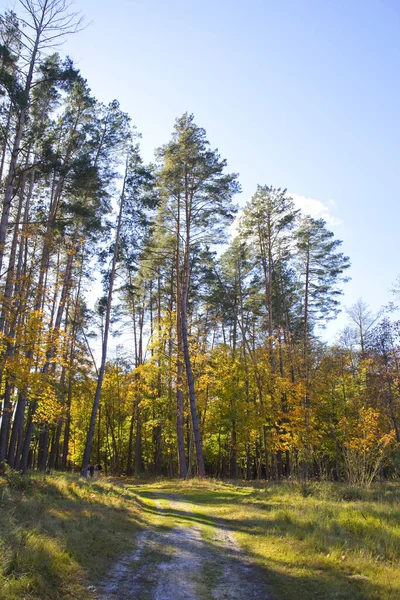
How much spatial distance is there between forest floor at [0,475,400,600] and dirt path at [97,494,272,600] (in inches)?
0.6

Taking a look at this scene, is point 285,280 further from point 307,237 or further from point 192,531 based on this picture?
point 192,531

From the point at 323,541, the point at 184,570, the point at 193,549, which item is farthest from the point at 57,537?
the point at 323,541

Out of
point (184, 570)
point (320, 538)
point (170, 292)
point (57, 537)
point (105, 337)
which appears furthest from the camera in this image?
point (170, 292)

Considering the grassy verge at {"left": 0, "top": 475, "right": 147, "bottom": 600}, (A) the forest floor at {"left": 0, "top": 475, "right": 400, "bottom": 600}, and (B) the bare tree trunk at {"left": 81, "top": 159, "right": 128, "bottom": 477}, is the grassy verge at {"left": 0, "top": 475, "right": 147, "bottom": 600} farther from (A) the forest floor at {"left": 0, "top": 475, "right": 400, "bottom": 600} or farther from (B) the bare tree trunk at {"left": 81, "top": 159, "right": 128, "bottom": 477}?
(B) the bare tree trunk at {"left": 81, "top": 159, "right": 128, "bottom": 477}

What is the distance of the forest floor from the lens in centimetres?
515

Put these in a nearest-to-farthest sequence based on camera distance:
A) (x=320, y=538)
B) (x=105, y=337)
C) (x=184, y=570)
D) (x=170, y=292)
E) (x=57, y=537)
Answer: (x=184, y=570) < (x=57, y=537) < (x=320, y=538) < (x=105, y=337) < (x=170, y=292)

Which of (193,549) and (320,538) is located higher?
(320,538)

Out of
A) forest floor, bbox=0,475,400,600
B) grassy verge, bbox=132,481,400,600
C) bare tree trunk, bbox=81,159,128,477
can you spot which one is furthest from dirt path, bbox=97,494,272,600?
bare tree trunk, bbox=81,159,128,477

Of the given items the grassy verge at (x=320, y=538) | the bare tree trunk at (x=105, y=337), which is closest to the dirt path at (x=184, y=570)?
the grassy verge at (x=320, y=538)

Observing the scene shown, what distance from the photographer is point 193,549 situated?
292 inches

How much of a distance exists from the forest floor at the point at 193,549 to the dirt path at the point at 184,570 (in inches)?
0.6

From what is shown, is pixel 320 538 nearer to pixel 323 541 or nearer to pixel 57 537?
pixel 323 541

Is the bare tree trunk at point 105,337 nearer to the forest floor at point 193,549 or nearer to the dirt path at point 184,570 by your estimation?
the forest floor at point 193,549

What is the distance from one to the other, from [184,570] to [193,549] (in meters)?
1.32
